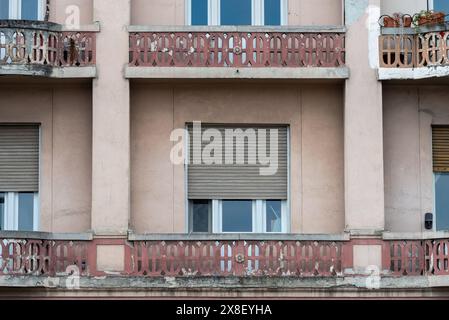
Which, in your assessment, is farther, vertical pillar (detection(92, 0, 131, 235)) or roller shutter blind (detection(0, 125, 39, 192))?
roller shutter blind (detection(0, 125, 39, 192))

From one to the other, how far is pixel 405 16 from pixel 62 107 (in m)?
6.91

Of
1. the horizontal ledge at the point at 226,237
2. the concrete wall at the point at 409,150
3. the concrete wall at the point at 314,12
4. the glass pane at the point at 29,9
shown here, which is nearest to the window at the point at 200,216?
the horizontal ledge at the point at 226,237

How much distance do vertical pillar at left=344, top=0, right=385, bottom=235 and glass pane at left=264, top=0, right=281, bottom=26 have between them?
1.56 metres

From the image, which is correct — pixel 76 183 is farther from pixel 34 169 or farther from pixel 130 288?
pixel 130 288

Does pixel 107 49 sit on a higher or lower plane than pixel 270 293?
higher

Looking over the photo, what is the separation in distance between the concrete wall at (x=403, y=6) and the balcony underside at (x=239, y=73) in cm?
177

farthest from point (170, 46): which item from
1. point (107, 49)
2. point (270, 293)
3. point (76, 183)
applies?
point (270, 293)

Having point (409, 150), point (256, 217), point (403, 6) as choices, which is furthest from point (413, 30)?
point (256, 217)

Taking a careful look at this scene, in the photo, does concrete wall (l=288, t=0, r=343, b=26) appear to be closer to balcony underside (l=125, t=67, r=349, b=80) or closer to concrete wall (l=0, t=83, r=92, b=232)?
balcony underside (l=125, t=67, r=349, b=80)

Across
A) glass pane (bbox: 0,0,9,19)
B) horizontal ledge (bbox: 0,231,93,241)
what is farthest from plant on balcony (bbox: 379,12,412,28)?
glass pane (bbox: 0,0,9,19)

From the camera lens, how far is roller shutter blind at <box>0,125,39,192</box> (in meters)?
28.0

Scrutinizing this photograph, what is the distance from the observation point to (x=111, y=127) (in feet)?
90.1

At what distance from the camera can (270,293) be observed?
2688cm

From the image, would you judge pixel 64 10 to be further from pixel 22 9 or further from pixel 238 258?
pixel 238 258
